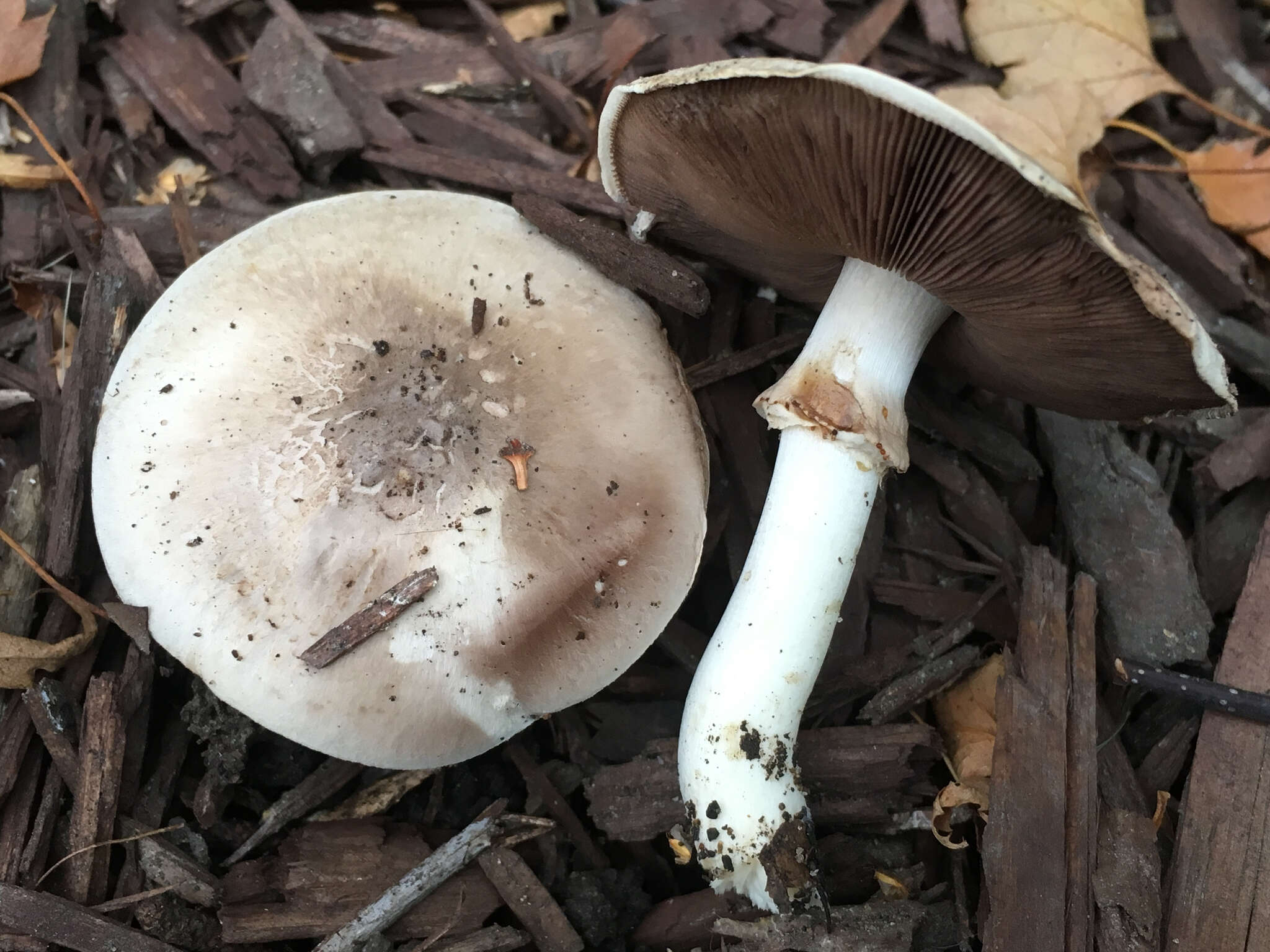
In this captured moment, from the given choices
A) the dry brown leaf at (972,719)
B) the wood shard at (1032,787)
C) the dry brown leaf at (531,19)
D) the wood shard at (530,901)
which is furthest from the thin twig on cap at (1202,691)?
the dry brown leaf at (531,19)

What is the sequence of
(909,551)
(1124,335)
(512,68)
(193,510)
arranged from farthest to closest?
(512,68)
(909,551)
(193,510)
(1124,335)

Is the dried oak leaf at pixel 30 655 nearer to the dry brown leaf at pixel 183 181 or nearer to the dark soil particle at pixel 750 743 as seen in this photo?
the dry brown leaf at pixel 183 181

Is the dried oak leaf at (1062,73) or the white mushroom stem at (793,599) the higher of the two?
the dried oak leaf at (1062,73)

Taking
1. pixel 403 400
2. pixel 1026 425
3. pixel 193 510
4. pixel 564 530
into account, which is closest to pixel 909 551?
pixel 1026 425

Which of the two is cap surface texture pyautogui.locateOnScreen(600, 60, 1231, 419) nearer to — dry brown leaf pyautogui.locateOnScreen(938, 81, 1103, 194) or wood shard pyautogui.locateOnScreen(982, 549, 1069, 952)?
wood shard pyautogui.locateOnScreen(982, 549, 1069, 952)

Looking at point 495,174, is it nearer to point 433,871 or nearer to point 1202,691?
point 433,871

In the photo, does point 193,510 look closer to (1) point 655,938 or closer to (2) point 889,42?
(1) point 655,938

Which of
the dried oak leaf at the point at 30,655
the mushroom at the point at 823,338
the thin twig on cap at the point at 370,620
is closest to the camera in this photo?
the mushroom at the point at 823,338
